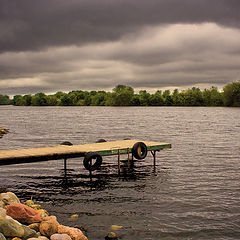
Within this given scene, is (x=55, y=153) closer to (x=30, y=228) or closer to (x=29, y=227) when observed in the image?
(x=29, y=227)

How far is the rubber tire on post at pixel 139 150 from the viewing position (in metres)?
18.1

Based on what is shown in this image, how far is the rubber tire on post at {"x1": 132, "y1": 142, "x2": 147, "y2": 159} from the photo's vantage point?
59.4 feet

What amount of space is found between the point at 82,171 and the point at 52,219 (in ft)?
32.5

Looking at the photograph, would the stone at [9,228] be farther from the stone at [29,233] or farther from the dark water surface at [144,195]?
the dark water surface at [144,195]

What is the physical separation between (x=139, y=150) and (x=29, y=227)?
9846mm

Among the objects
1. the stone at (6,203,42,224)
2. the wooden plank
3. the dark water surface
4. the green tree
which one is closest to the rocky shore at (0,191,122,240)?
the stone at (6,203,42,224)

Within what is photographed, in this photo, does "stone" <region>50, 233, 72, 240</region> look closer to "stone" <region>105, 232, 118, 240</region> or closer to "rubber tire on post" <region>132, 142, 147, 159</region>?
"stone" <region>105, 232, 118, 240</region>

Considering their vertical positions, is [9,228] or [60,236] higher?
[9,228]

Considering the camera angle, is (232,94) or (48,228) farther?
(232,94)

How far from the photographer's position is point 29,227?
9195 millimetres

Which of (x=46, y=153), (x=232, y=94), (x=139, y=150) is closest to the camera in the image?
(x=46, y=153)

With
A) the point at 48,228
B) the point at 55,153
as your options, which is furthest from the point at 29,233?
the point at 55,153

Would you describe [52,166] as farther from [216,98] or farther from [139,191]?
[216,98]

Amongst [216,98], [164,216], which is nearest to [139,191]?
[164,216]
